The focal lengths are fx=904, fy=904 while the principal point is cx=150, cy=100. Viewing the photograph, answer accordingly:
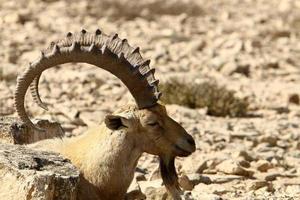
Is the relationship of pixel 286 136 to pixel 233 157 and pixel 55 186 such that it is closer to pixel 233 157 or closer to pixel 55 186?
pixel 233 157

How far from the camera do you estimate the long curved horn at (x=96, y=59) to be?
6293mm

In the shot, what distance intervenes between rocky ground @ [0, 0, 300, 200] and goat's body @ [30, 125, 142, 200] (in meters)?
0.59

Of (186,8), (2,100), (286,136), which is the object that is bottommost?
(286,136)

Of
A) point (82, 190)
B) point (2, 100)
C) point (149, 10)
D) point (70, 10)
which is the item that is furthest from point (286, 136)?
point (149, 10)

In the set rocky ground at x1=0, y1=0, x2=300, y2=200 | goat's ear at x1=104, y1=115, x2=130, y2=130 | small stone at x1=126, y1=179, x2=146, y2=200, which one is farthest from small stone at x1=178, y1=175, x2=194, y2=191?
goat's ear at x1=104, y1=115, x2=130, y2=130

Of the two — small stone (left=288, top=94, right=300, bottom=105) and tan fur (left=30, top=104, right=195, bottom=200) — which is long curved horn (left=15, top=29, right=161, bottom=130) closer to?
tan fur (left=30, top=104, right=195, bottom=200)

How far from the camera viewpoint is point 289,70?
17.3 metres

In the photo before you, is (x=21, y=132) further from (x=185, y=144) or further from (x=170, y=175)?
(x=185, y=144)

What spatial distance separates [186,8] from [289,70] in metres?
7.79

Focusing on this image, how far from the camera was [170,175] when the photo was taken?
6727mm

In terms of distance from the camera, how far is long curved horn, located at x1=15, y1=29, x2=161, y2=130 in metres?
6.29

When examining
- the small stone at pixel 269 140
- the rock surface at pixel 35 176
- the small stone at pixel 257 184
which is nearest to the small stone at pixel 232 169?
the small stone at pixel 257 184

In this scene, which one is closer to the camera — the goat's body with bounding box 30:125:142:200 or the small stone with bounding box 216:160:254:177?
the goat's body with bounding box 30:125:142:200

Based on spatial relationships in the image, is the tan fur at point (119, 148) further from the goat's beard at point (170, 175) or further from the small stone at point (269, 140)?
Answer: the small stone at point (269, 140)
